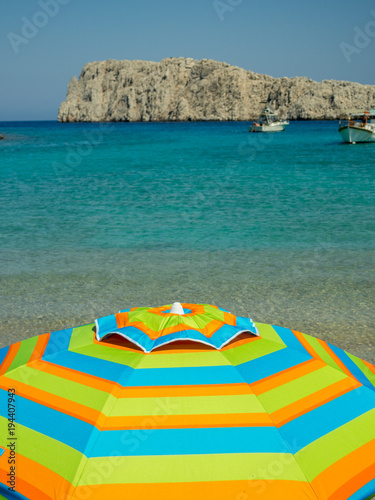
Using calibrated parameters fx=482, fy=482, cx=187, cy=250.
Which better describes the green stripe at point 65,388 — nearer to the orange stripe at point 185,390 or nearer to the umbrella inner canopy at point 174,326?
the orange stripe at point 185,390

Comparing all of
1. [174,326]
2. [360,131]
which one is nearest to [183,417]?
[174,326]

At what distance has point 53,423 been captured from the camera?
3395 mm

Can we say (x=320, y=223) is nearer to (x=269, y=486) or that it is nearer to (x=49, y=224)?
(x=49, y=224)

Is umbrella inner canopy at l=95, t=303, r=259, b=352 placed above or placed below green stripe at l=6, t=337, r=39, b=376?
above

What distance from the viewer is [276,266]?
11328 mm

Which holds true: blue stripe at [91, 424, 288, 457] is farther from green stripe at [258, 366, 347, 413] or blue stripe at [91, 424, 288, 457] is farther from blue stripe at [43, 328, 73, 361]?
blue stripe at [43, 328, 73, 361]

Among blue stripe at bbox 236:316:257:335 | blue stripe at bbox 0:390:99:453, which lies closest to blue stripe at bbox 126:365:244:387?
blue stripe at bbox 0:390:99:453

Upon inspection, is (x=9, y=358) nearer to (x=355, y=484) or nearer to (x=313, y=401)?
(x=313, y=401)

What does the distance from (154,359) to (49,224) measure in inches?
525

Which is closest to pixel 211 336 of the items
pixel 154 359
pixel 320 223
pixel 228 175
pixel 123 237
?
pixel 154 359

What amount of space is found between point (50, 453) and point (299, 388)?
1.85 m

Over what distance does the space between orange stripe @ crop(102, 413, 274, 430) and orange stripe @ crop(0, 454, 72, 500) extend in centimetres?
43

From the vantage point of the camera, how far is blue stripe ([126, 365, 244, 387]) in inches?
141

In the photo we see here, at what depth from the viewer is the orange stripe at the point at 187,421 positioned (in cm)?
326
